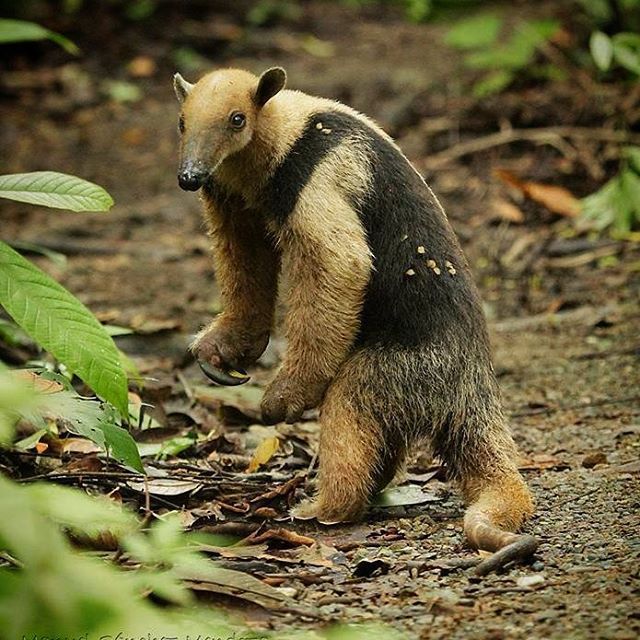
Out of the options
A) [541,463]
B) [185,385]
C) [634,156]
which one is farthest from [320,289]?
[634,156]

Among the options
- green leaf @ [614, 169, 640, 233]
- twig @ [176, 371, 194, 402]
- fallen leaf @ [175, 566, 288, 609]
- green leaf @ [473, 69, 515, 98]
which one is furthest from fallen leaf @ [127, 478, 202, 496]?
green leaf @ [473, 69, 515, 98]

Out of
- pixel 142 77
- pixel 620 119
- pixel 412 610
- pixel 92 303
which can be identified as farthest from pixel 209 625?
pixel 142 77

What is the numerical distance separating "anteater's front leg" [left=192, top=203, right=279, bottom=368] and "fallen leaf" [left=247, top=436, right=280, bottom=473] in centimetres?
51

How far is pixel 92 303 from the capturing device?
10.1 metres

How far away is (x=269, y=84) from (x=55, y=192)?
1293 millimetres

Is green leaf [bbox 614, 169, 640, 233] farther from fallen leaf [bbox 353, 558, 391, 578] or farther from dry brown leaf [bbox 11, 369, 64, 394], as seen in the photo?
dry brown leaf [bbox 11, 369, 64, 394]

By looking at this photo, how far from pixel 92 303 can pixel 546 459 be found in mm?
5138

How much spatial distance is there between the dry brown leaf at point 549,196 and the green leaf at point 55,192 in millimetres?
6692

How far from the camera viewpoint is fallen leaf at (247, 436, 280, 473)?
20.5 ft

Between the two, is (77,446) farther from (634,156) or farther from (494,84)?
(494,84)

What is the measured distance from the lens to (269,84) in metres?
5.84

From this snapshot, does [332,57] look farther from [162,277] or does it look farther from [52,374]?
[52,374]

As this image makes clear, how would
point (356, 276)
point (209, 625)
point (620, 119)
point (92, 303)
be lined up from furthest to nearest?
point (620, 119)
point (92, 303)
point (356, 276)
point (209, 625)

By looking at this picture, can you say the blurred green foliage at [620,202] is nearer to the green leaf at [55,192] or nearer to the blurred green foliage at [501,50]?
the blurred green foliage at [501,50]
